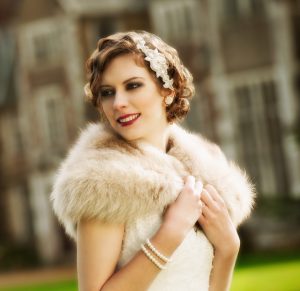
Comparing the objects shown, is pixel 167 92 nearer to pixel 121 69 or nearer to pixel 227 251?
pixel 121 69

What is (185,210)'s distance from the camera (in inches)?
86.3

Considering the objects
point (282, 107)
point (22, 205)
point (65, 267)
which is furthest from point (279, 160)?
point (22, 205)

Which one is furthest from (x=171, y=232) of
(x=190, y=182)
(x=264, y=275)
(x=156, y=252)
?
(x=264, y=275)

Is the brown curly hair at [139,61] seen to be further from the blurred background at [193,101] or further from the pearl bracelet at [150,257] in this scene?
the blurred background at [193,101]

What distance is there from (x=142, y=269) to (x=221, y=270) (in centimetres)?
37

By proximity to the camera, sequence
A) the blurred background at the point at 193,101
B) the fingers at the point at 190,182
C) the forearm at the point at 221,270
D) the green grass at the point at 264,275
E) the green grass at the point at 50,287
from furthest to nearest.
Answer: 1. the blurred background at the point at 193,101
2. the green grass at the point at 50,287
3. the green grass at the point at 264,275
4. the forearm at the point at 221,270
5. the fingers at the point at 190,182

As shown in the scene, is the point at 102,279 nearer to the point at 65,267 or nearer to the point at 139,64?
the point at 139,64

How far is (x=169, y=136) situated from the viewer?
2592 mm

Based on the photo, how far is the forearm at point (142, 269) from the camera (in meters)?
2.08

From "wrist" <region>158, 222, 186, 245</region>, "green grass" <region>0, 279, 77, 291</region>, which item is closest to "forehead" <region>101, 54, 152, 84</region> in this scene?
"wrist" <region>158, 222, 186, 245</region>

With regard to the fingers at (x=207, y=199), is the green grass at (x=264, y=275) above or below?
below

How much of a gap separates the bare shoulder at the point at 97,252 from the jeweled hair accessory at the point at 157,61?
504 millimetres

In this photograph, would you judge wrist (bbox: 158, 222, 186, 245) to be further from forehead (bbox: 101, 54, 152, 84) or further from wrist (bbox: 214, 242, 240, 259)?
forehead (bbox: 101, 54, 152, 84)

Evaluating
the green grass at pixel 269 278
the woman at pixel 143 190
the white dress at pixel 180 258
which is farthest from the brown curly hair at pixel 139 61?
the green grass at pixel 269 278
